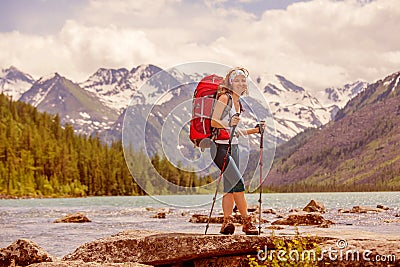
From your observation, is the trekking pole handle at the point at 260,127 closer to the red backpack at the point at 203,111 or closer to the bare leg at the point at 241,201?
the red backpack at the point at 203,111

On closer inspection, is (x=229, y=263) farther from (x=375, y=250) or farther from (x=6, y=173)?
(x=6, y=173)

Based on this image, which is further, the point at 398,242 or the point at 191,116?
the point at 191,116

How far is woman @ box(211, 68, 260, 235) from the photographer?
12.3 meters

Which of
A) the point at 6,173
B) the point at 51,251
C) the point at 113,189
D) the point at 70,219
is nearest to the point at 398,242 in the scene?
the point at 51,251

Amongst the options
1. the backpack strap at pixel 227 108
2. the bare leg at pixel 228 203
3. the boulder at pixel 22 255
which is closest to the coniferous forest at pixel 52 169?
the boulder at pixel 22 255

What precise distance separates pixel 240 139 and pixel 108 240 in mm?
4130

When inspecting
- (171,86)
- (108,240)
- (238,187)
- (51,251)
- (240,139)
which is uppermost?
(171,86)

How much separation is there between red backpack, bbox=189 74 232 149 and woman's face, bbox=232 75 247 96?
0.35 meters

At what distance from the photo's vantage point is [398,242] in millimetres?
10898

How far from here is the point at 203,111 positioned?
12250 mm

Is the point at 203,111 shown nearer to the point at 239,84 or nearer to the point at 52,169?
the point at 239,84

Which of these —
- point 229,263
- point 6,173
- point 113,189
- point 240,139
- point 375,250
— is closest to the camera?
point 375,250

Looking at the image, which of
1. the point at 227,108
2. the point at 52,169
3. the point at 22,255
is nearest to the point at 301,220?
the point at 22,255

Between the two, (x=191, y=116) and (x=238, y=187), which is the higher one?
(x=191, y=116)
